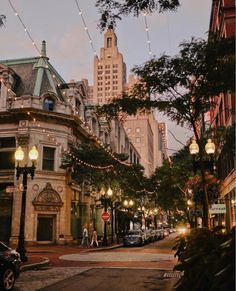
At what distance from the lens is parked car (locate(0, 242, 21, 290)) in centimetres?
1122

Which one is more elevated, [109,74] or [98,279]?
[109,74]

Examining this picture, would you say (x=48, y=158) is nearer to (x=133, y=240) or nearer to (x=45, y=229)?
(x=45, y=229)

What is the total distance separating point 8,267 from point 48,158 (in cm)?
2810

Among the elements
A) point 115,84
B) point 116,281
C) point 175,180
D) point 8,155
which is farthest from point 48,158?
point 115,84

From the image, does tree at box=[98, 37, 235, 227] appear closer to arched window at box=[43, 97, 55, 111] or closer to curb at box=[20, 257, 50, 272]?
curb at box=[20, 257, 50, 272]

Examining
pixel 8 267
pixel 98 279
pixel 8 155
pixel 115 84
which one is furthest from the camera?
pixel 115 84

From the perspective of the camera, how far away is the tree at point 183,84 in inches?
614

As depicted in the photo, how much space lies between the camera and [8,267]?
11.6 m

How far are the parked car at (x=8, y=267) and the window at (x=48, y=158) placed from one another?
2724 cm

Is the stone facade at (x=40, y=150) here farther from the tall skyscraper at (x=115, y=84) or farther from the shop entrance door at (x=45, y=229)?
the tall skyscraper at (x=115, y=84)

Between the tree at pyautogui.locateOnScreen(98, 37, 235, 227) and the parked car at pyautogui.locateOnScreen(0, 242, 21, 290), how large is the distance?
7.29 meters

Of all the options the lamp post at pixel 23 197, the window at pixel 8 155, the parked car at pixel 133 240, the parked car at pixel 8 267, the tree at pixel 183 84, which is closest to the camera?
the parked car at pixel 8 267

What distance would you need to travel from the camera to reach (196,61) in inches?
640

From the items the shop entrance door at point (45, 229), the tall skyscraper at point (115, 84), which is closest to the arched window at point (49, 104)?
the shop entrance door at point (45, 229)
